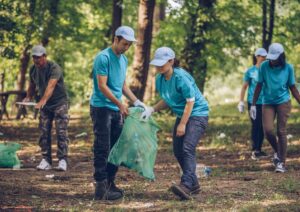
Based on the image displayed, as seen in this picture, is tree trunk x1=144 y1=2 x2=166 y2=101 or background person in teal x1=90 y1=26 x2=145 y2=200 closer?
background person in teal x1=90 y1=26 x2=145 y2=200

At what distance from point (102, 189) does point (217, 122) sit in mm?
12603

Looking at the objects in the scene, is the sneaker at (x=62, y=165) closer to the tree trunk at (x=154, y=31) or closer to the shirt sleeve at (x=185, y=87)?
the shirt sleeve at (x=185, y=87)

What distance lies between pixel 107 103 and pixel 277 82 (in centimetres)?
356

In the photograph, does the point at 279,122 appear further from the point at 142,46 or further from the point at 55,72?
the point at 142,46

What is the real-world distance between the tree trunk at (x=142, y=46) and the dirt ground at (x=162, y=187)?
410 cm

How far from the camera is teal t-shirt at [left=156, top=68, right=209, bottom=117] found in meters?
8.04

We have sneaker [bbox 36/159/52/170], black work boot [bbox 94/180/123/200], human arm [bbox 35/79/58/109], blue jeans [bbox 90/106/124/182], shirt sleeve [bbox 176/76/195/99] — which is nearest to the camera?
shirt sleeve [bbox 176/76/195/99]

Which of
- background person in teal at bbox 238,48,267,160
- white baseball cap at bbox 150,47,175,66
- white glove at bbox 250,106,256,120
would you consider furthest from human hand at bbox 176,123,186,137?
background person in teal at bbox 238,48,267,160

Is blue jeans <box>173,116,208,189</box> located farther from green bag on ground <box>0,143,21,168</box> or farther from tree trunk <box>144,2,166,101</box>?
tree trunk <box>144,2,166,101</box>

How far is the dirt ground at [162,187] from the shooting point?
7730mm

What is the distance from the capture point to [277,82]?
1071 cm

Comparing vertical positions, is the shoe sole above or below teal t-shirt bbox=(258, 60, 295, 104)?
below

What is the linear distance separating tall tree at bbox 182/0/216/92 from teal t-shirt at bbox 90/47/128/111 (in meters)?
11.7

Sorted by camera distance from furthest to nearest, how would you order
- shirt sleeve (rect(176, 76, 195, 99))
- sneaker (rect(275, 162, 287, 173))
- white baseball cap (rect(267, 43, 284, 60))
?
sneaker (rect(275, 162, 287, 173)) < white baseball cap (rect(267, 43, 284, 60)) < shirt sleeve (rect(176, 76, 195, 99))
